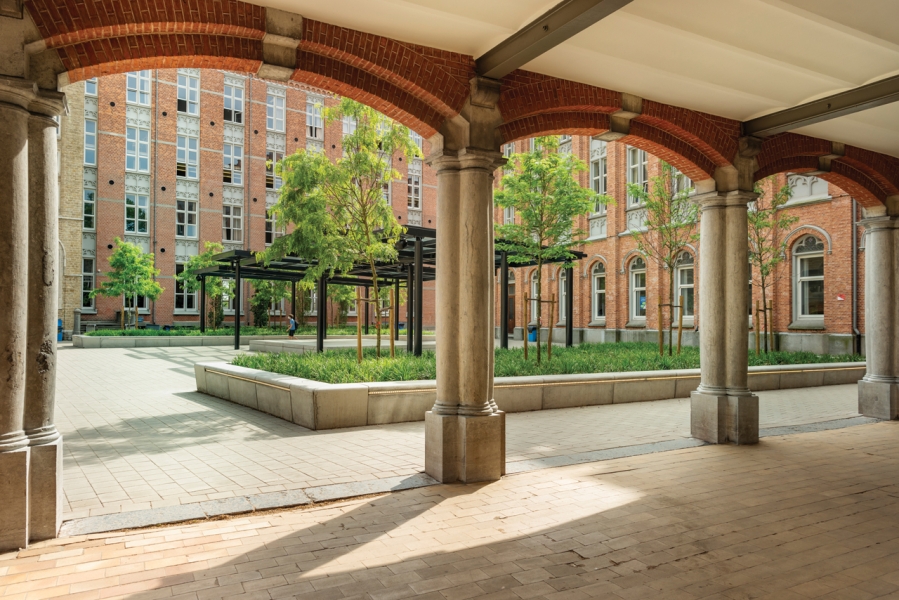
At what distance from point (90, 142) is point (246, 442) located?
107ft

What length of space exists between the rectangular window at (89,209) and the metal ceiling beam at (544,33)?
33.6m

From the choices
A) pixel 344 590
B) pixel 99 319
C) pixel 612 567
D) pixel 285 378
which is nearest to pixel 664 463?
pixel 612 567

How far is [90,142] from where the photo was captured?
1316 inches

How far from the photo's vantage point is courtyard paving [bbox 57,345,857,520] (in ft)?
18.9

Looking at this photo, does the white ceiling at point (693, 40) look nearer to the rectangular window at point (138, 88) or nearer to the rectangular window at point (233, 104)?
the rectangular window at point (138, 88)

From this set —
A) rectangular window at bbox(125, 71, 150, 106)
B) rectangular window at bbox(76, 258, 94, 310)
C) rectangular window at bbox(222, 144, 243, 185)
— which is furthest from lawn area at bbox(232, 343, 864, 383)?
rectangular window at bbox(125, 71, 150, 106)

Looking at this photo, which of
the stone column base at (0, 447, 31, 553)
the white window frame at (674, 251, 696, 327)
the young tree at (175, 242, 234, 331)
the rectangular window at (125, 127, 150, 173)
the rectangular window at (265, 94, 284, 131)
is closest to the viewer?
the stone column base at (0, 447, 31, 553)

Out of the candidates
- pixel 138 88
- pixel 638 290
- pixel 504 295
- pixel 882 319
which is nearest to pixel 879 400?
pixel 882 319

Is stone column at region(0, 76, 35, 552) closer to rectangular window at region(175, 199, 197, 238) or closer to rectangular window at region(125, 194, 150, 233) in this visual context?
rectangular window at region(125, 194, 150, 233)

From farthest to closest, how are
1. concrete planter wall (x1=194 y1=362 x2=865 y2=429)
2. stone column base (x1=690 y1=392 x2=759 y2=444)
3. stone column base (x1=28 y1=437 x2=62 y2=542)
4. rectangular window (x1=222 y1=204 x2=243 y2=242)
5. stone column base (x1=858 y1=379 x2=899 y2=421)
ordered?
rectangular window (x1=222 y1=204 x2=243 y2=242)
stone column base (x1=858 y1=379 x2=899 y2=421)
concrete planter wall (x1=194 y1=362 x2=865 y2=429)
stone column base (x1=690 y1=392 x2=759 y2=444)
stone column base (x1=28 y1=437 x2=62 y2=542)

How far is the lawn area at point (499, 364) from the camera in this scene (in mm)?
10133

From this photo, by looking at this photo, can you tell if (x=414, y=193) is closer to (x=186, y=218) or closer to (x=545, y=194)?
(x=186, y=218)

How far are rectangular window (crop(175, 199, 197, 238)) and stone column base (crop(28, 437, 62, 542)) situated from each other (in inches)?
1348

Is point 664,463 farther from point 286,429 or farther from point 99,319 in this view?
point 99,319
